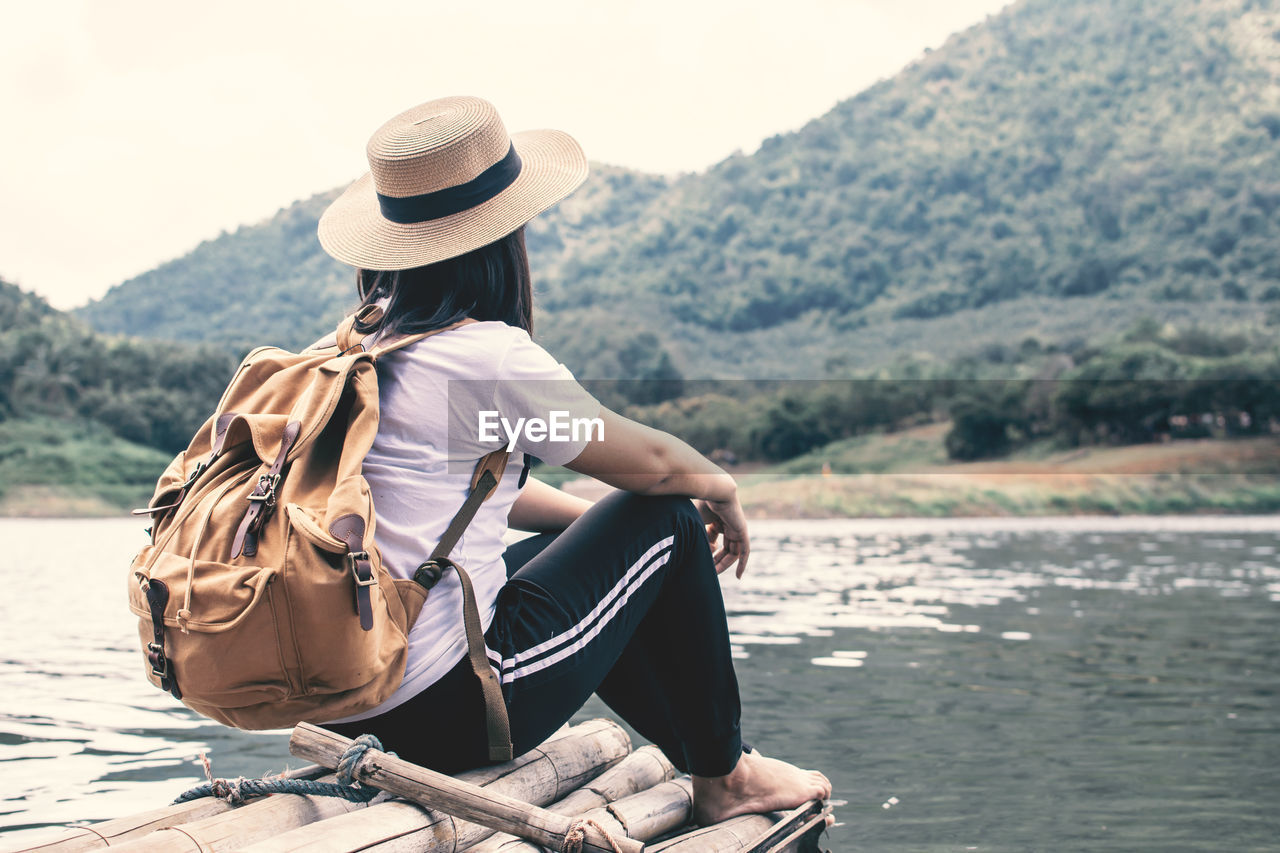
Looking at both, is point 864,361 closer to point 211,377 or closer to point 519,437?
point 211,377

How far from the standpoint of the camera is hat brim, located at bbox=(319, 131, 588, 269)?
7.23 ft

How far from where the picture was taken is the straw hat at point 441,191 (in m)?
2.22

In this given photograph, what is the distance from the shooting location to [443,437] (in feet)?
6.84

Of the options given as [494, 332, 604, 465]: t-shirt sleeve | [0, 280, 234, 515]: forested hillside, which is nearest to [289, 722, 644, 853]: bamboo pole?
[494, 332, 604, 465]: t-shirt sleeve

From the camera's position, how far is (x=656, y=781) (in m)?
2.97

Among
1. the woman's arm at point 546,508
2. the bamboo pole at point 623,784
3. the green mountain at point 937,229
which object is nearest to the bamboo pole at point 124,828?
the bamboo pole at point 623,784

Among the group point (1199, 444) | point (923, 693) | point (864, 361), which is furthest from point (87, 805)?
point (864, 361)

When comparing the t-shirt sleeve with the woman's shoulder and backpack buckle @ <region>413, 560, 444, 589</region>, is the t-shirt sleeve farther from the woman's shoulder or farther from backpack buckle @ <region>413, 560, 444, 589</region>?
backpack buckle @ <region>413, 560, 444, 589</region>

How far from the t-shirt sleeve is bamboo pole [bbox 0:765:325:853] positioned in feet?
2.65

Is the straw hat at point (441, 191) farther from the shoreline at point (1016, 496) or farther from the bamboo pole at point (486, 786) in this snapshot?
the shoreline at point (1016, 496)

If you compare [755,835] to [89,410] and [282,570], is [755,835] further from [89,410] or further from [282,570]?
[89,410]

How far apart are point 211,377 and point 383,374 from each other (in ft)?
198

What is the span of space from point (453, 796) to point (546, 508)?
899 millimetres

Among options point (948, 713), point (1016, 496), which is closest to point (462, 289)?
point (948, 713)
